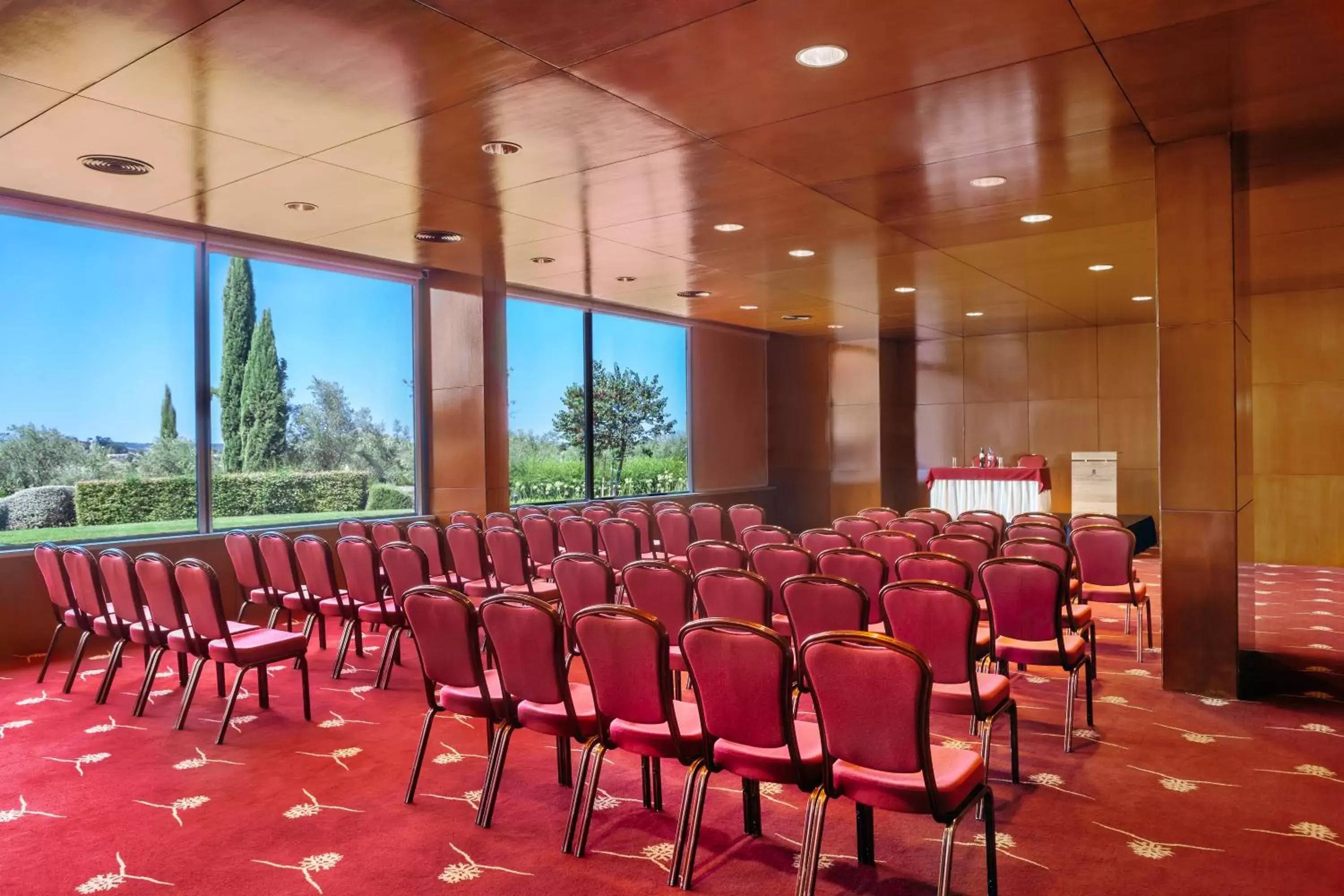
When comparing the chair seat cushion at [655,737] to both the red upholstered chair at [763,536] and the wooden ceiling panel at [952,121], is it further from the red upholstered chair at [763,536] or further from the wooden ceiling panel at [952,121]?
the wooden ceiling panel at [952,121]

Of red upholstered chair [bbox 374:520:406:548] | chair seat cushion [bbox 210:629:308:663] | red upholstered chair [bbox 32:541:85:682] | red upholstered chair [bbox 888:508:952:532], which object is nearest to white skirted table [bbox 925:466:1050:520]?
red upholstered chair [bbox 888:508:952:532]

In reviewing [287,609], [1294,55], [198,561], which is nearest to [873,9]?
[1294,55]

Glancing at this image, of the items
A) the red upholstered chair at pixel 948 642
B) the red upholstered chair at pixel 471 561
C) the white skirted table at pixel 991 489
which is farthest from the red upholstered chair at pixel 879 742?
the white skirted table at pixel 991 489

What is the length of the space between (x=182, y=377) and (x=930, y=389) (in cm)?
1209

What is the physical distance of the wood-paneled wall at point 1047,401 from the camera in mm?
14141

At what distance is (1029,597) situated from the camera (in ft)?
15.5

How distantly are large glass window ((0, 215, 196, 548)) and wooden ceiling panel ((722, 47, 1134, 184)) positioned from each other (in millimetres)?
5918

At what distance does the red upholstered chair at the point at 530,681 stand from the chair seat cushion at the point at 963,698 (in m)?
1.54

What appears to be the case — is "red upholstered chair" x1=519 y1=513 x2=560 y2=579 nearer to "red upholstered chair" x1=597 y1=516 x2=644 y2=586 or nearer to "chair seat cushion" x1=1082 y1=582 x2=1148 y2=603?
"red upholstered chair" x1=597 y1=516 x2=644 y2=586

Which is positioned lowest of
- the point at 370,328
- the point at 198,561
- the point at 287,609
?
the point at 287,609

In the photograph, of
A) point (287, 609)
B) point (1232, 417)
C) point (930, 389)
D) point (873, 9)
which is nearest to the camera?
point (873, 9)

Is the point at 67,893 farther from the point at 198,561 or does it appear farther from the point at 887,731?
the point at 887,731

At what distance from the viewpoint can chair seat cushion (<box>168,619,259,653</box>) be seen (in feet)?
17.6

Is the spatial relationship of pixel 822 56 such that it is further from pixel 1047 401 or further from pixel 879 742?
pixel 1047 401
